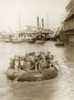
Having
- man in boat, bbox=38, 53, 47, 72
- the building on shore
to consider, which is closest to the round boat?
man in boat, bbox=38, 53, 47, 72

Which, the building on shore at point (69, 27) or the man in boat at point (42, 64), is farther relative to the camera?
the building on shore at point (69, 27)

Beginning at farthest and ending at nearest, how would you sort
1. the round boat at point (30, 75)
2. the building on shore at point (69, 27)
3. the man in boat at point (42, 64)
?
the building on shore at point (69, 27)
the man in boat at point (42, 64)
the round boat at point (30, 75)

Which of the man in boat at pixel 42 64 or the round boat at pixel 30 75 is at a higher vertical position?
the man in boat at pixel 42 64

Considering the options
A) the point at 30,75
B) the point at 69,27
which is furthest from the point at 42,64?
the point at 69,27

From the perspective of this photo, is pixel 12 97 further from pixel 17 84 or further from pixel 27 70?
pixel 27 70

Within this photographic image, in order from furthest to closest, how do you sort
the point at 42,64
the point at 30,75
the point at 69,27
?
the point at 69,27, the point at 42,64, the point at 30,75

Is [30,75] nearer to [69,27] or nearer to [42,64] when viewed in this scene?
[42,64]

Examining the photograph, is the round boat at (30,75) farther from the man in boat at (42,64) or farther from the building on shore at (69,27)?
the building on shore at (69,27)

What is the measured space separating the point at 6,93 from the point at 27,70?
3.03m

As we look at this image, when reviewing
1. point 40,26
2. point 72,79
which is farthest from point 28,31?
point 72,79

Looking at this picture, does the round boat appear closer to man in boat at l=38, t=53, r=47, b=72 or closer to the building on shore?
man in boat at l=38, t=53, r=47, b=72

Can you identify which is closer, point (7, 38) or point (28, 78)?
point (28, 78)

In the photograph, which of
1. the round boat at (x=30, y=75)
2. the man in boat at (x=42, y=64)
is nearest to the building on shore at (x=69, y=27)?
the man in boat at (x=42, y=64)

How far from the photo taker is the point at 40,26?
9444cm
